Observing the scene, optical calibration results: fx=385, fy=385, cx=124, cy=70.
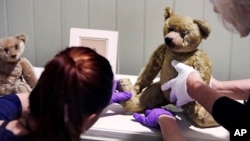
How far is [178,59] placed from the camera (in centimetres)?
102

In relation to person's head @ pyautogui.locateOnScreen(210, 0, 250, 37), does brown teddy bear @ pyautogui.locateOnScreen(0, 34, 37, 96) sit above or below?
below

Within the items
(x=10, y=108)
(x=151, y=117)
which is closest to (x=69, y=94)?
(x=10, y=108)

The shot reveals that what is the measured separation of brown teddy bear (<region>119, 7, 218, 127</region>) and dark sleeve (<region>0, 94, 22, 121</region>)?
1.05 feet

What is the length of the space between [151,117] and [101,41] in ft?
1.11

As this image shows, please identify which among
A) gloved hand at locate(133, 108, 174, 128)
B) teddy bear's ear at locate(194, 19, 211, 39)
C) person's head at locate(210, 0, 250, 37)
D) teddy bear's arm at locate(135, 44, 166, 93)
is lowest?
gloved hand at locate(133, 108, 174, 128)

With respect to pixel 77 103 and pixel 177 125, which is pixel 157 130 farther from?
pixel 77 103

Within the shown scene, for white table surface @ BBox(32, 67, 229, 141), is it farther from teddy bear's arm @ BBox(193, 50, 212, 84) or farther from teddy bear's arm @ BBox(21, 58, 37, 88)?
teddy bear's arm @ BBox(21, 58, 37, 88)

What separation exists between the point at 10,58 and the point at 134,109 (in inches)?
16.1

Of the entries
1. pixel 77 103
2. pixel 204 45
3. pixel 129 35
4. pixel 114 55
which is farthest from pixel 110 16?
pixel 77 103

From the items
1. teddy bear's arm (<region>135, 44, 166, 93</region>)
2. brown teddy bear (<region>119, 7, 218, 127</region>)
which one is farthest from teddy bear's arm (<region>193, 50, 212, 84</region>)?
teddy bear's arm (<region>135, 44, 166, 93</region>)

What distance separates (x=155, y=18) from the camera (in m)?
1.34

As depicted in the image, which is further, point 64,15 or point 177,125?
point 64,15

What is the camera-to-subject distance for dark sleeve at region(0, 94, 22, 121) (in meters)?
0.85

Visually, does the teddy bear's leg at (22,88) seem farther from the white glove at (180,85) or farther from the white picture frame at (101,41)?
the white glove at (180,85)
